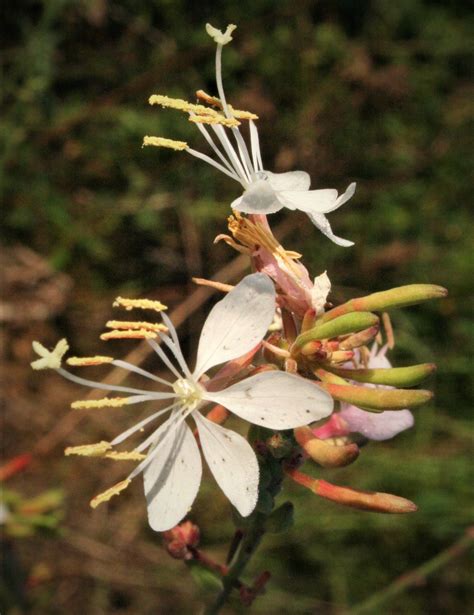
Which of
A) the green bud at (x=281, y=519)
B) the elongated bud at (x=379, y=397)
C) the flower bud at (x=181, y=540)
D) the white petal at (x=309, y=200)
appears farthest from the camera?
the flower bud at (x=181, y=540)

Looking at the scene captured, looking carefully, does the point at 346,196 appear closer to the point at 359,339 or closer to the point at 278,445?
the point at 359,339

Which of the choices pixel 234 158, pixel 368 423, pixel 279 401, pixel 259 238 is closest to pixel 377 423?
pixel 368 423

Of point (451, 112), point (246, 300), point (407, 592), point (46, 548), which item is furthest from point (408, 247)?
point (246, 300)

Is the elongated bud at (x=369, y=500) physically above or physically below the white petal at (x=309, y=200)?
below

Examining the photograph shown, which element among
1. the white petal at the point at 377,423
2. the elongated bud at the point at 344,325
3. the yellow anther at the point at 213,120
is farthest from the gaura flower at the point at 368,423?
the yellow anther at the point at 213,120

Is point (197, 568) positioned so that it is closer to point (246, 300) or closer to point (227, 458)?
point (227, 458)

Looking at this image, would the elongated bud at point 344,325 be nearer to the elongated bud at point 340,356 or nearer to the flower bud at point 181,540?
the elongated bud at point 340,356

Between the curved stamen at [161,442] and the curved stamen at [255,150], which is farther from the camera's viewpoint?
the curved stamen at [255,150]

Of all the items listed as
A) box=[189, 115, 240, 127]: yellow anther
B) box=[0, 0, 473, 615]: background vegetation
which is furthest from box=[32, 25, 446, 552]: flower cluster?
box=[0, 0, 473, 615]: background vegetation
